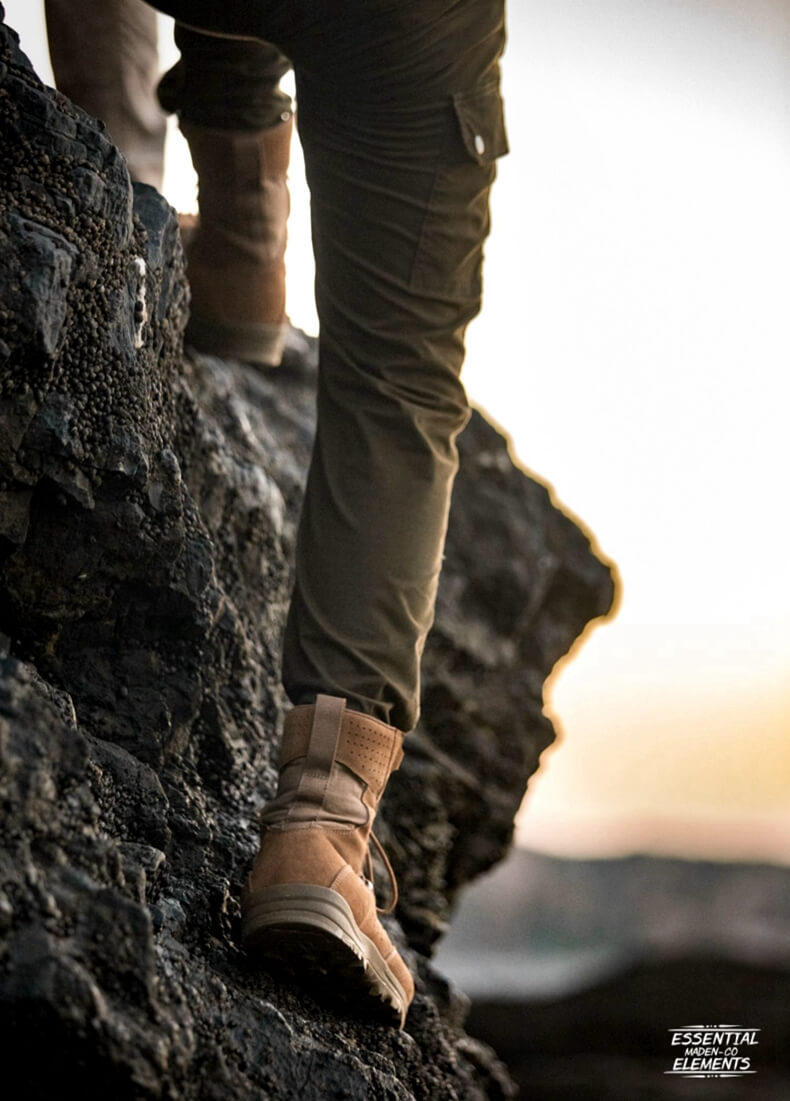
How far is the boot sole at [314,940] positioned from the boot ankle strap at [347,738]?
214mm

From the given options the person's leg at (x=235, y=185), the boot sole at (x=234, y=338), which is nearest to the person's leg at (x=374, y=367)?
the person's leg at (x=235, y=185)

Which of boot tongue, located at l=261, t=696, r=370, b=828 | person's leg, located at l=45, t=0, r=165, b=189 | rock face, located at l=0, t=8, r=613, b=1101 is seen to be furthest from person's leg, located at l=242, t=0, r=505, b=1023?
person's leg, located at l=45, t=0, r=165, b=189

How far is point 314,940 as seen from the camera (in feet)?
5.17

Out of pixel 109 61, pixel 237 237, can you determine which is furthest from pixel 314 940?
pixel 109 61

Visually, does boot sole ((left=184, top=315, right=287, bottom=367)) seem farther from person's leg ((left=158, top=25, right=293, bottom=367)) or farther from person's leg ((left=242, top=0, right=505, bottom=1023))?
person's leg ((left=242, top=0, right=505, bottom=1023))

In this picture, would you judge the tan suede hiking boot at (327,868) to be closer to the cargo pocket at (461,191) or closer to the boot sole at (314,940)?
the boot sole at (314,940)

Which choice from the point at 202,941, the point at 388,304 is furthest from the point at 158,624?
the point at 388,304

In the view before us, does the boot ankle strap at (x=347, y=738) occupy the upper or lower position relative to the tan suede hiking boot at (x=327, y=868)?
upper

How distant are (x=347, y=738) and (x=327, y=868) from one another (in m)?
0.21

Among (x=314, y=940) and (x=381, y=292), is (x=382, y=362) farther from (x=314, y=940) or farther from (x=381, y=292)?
(x=314, y=940)

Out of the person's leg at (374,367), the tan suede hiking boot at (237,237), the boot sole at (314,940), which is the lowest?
the boot sole at (314,940)

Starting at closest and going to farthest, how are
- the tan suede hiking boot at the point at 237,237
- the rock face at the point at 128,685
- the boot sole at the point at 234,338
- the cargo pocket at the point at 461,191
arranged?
the rock face at the point at 128,685 < the cargo pocket at the point at 461,191 < the tan suede hiking boot at the point at 237,237 < the boot sole at the point at 234,338

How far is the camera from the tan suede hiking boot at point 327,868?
1579 millimetres

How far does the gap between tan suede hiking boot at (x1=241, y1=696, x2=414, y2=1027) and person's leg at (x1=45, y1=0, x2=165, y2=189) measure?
1.26m
